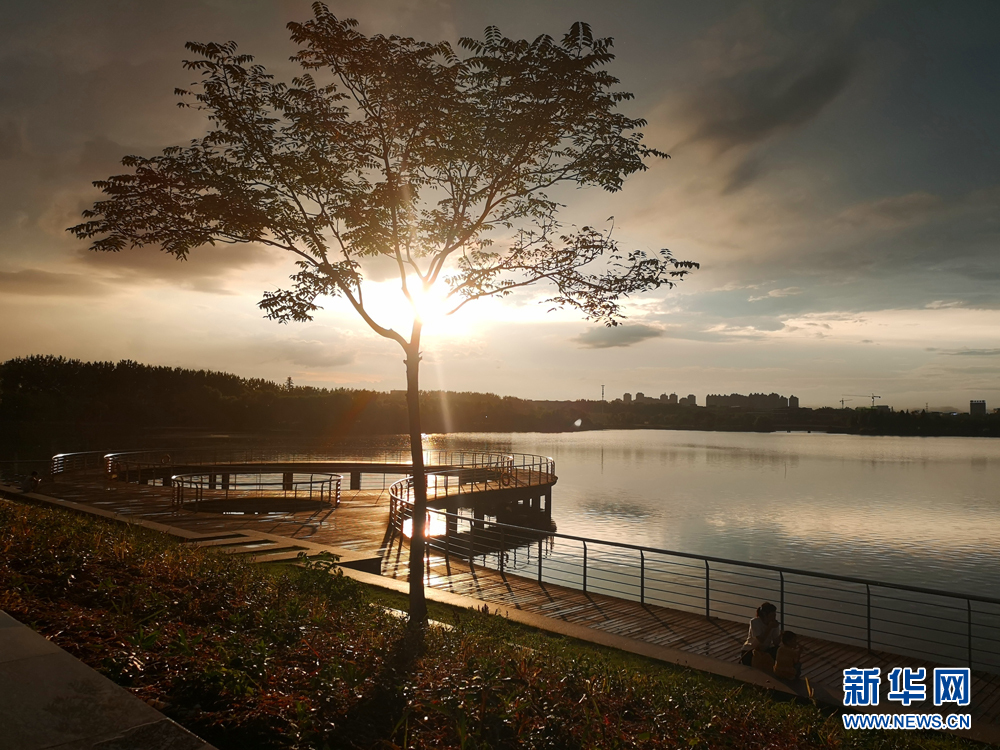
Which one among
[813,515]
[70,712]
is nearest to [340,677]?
[70,712]

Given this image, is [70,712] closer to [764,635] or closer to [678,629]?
[764,635]

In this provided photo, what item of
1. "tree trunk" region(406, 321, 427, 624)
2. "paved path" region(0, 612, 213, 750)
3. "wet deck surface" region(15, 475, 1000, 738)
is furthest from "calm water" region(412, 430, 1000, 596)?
"paved path" region(0, 612, 213, 750)

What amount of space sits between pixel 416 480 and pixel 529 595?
510cm

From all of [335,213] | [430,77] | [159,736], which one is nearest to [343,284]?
[335,213]

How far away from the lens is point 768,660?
9422 mm

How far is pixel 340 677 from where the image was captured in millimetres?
5828

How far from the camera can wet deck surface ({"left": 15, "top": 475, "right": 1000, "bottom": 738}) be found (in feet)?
32.6

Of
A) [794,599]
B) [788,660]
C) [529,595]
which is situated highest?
[788,660]

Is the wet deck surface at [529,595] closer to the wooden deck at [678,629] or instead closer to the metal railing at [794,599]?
the wooden deck at [678,629]

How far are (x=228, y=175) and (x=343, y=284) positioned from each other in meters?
2.56

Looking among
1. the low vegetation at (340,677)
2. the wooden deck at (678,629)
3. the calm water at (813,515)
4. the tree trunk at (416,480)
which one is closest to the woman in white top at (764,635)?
the wooden deck at (678,629)

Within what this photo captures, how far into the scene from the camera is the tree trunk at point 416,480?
9.86 metres

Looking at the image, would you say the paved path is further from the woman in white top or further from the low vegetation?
the woman in white top

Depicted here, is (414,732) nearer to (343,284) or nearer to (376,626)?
(376,626)
